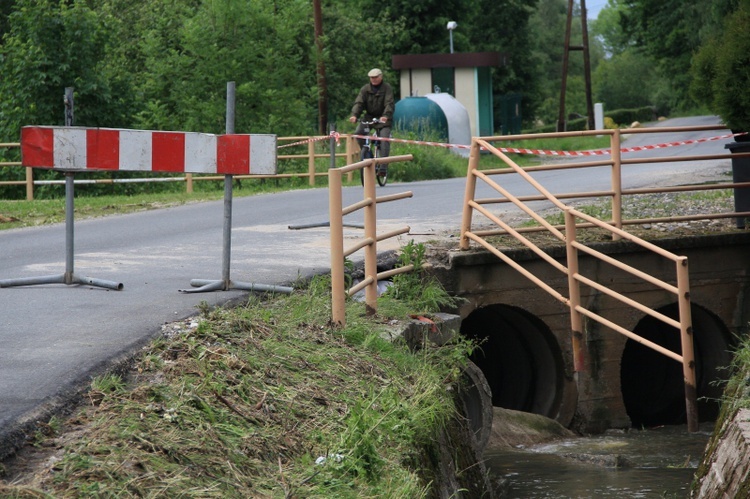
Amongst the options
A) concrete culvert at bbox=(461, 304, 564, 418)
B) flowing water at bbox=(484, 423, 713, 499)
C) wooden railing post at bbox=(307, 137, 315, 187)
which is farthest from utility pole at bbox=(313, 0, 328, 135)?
flowing water at bbox=(484, 423, 713, 499)

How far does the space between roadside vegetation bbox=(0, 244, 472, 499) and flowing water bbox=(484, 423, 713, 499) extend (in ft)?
5.29

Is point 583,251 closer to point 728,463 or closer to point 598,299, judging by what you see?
point 598,299

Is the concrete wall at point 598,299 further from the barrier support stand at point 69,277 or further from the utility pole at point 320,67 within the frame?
the utility pole at point 320,67

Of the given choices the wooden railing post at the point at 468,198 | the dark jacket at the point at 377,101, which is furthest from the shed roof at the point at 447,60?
the wooden railing post at the point at 468,198

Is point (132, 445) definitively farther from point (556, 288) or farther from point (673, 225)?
point (673, 225)

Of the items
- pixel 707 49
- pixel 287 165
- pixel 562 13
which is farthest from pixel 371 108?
pixel 562 13

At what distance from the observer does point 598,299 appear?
11961 mm

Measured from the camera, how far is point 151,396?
5.21m

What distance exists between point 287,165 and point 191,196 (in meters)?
9.12

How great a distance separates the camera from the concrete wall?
11.4 m

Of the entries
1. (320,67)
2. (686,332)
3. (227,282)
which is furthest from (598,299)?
(320,67)

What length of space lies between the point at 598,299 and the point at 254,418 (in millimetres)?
7240

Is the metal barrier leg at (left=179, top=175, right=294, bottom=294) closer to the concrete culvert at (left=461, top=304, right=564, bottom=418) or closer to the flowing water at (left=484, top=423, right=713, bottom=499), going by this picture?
the flowing water at (left=484, top=423, right=713, bottom=499)

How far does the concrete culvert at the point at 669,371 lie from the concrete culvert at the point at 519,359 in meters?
1.38
